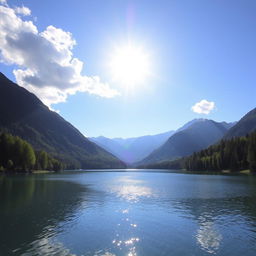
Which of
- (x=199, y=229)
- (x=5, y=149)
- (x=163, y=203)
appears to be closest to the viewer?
(x=199, y=229)

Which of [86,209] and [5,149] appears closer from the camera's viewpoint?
[86,209]

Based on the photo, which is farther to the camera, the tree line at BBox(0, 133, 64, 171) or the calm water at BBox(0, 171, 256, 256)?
the tree line at BBox(0, 133, 64, 171)

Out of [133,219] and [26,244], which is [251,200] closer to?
[133,219]

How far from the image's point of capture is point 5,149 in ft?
523

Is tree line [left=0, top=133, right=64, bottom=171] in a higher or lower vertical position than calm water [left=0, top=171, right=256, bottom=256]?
higher

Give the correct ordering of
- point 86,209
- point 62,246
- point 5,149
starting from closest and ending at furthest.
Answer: point 62,246
point 86,209
point 5,149

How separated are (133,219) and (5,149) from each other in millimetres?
139412

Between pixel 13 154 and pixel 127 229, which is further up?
pixel 13 154

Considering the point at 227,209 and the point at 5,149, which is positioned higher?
the point at 5,149

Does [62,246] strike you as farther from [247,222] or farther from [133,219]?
[247,222]

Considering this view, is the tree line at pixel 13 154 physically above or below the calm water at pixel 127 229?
above

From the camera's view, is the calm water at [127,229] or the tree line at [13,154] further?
the tree line at [13,154]

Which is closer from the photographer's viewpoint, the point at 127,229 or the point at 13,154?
the point at 127,229

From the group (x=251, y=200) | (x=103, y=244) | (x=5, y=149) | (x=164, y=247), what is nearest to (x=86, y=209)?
(x=103, y=244)
